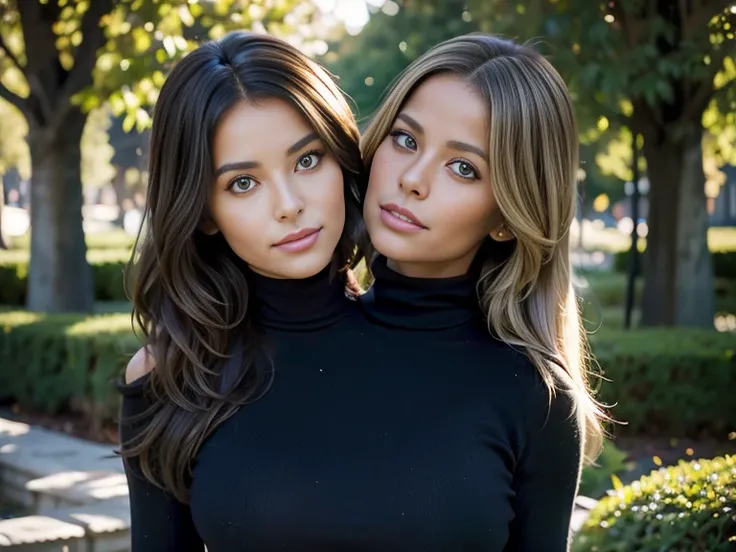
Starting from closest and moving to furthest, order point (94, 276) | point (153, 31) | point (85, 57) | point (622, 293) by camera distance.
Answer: point (153, 31), point (85, 57), point (622, 293), point (94, 276)

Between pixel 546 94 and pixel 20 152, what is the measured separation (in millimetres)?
26667

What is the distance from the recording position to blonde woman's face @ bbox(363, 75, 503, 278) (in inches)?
81.7

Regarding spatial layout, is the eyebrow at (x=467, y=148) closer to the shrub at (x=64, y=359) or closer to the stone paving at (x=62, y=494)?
the stone paving at (x=62, y=494)

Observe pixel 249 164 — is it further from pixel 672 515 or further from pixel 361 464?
pixel 672 515

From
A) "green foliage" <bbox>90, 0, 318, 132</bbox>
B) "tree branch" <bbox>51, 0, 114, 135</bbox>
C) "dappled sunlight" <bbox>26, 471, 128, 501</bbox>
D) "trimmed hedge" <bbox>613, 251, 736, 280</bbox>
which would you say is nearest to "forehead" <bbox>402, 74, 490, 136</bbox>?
"dappled sunlight" <bbox>26, 471, 128, 501</bbox>

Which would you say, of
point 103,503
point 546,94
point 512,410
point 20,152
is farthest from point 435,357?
point 20,152

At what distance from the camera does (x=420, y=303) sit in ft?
7.15

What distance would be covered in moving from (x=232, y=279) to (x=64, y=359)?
6.61 meters

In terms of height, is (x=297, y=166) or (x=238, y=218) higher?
(x=297, y=166)

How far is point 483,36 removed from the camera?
2227mm

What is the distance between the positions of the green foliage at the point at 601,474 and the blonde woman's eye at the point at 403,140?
352 centimetres

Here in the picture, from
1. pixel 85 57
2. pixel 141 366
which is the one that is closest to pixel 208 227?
pixel 141 366

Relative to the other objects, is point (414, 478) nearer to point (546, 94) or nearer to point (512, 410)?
point (512, 410)

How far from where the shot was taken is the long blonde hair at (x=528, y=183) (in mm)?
2059
